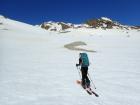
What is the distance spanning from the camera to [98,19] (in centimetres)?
18438

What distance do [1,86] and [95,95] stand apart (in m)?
4.67

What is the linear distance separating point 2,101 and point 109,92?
5501 millimetres

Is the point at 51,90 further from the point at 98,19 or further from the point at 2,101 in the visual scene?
the point at 98,19

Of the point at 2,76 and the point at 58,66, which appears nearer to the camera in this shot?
the point at 2,76

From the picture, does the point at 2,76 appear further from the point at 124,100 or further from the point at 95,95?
the point at 124,100

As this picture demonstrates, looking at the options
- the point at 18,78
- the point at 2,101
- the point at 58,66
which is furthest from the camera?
the point at 58,66

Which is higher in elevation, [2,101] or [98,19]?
[98,19]

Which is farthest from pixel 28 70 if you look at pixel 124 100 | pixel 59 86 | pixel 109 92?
pixel 124 100

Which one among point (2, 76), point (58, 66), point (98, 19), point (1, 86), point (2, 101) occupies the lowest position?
point (2, 101)

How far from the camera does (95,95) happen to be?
12758 mm

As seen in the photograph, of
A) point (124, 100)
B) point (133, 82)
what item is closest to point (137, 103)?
point (124, 100)

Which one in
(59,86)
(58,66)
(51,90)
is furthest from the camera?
(58,66)

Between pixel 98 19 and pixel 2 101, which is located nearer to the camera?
pixel 2 101

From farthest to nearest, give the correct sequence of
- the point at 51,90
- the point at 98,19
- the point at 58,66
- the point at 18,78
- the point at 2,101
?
the point at 98,19 → the point at 58,66 → the point at 18,78 → the point at 51,90 → the point at 2,101
